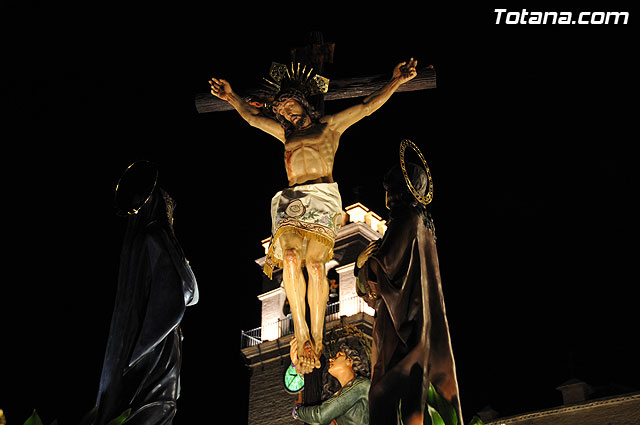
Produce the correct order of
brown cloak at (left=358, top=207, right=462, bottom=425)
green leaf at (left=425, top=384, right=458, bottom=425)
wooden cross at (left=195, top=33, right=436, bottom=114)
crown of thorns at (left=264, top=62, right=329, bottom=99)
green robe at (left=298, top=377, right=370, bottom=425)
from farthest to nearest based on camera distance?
wooden cross at (left=195, top=33, right=436, bottom=114) < crown of thorns at (left=264, top=62, right=329, bottom=99) < green robe at (left=298, top=377, right=370, bottom=425) < brown cloak at (left=358, top=207, right=462, bottom=425) < green leaf at (left=425, top=384, right=458, bottom=425)

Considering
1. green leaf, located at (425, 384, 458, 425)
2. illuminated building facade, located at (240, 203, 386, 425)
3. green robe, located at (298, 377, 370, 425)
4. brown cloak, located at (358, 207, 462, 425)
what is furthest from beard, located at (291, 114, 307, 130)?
illuminated building facade, located at (240, 203, 386, 425)

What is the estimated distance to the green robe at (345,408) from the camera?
7773 mm

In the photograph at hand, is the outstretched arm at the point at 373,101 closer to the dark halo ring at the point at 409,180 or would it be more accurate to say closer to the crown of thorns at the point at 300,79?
the crown of thorns at the point at 300,79

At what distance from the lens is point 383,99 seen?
32.3 feet

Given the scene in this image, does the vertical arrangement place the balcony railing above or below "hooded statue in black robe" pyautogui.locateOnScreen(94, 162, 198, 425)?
below

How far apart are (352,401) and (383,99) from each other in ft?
11.7

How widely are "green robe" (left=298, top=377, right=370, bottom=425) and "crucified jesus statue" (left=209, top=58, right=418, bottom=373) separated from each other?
1.21ft

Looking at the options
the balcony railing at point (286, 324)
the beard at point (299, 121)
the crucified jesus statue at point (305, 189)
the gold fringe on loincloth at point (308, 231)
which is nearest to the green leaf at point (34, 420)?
the crucified jesus statue at point (305, 189)

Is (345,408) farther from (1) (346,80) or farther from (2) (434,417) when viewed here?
(1) (346,80)

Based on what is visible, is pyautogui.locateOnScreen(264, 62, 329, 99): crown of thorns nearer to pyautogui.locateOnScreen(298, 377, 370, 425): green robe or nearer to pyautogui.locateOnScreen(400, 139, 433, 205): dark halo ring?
pyautogui.locateOnScreen(400, 139, 433, 205): dark halo ring

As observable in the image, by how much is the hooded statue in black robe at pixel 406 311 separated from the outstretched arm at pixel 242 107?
2312 mm

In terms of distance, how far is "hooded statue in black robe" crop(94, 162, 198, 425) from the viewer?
297 inches

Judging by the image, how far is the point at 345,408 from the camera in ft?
25.7

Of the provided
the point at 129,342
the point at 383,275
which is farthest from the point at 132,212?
the point at 383,275
